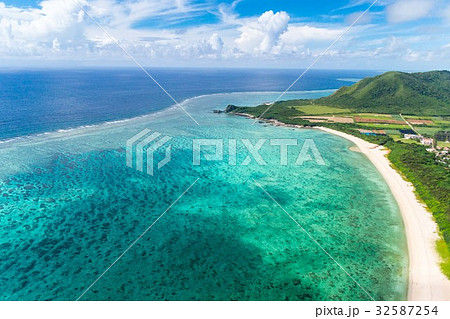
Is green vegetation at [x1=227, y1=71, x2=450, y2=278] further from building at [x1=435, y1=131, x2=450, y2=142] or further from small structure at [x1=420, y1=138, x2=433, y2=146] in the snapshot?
building at [x1=435, y1=131, x2=450, y2=142]

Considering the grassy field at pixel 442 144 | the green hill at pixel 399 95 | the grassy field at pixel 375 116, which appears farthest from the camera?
the green hill at pixel 399 95

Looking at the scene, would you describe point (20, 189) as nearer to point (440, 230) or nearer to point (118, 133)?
point (118, 133)

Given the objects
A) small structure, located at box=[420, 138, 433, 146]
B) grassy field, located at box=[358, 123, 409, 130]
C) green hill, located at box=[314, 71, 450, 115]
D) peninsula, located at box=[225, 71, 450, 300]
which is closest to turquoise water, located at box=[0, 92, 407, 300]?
peninsula, located at box=[225, 71, 450, 300]

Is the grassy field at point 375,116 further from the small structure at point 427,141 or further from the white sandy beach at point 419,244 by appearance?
the white sandy beach at point 419,244

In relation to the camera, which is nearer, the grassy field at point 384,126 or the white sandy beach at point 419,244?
the white sandy beach at point 419,244

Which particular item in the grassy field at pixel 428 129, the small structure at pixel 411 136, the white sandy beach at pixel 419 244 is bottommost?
Result: the white sandy beach at pixel 419 244

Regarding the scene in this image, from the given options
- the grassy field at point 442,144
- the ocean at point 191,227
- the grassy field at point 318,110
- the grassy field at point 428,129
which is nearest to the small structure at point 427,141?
the grassy field at point 442,144

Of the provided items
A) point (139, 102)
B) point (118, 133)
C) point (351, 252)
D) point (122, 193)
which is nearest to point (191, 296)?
point (351, 252)
